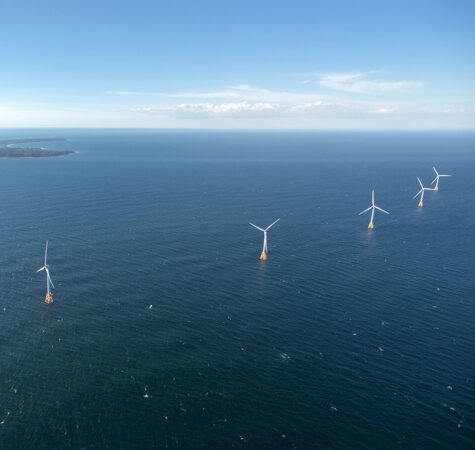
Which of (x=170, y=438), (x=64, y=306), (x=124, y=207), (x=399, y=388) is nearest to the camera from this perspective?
(x=170, y=438)

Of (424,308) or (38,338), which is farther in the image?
(424,308)

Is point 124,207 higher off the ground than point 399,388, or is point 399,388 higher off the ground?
point 124,207

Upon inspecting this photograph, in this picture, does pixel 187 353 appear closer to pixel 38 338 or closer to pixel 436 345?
pixel 38 338

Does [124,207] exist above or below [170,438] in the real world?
above

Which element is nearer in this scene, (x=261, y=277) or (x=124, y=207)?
(x=261, y=277)

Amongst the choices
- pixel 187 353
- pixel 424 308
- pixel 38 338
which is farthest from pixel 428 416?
pixel 38 338

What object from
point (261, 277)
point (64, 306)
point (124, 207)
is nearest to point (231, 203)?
point (124, 207)

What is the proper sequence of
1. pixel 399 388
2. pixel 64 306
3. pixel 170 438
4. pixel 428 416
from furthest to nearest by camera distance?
1. pixel 64 306
2. pixel 399 388
3. pixel 428 416
4. pixel 170 438

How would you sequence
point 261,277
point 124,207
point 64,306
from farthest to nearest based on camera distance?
1. point 124,207
2. point 261,277
3. point 64,306

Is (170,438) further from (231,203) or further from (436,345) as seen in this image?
(231,203)
